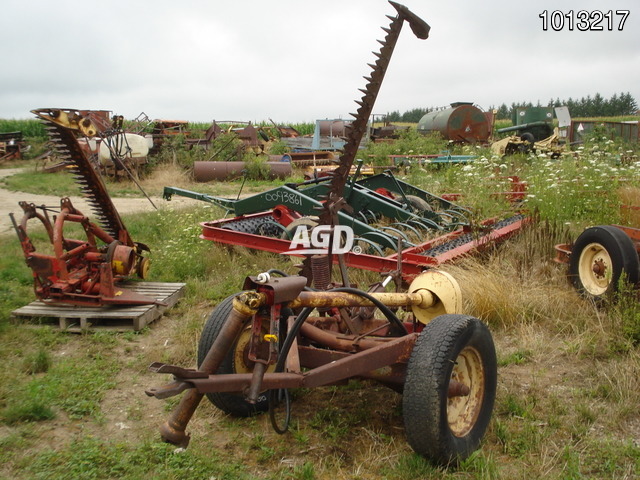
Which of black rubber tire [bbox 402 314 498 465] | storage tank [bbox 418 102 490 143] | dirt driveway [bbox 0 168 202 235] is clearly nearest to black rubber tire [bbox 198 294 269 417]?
black rubber tire [bbox 402 314 498 465]

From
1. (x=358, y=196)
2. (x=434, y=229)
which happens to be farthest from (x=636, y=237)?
(x=358, y=196)

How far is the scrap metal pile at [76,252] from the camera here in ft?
15.5

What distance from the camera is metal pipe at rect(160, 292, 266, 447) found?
91.4 inches

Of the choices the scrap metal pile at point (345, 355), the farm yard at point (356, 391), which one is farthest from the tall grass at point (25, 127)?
the scrap metal pile at point (345, 355)

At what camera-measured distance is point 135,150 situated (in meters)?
15.3

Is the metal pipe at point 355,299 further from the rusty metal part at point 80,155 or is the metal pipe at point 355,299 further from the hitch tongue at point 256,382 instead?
the rusty metal part at point 80,155

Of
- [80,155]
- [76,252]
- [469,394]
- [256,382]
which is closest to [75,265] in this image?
[76,252]

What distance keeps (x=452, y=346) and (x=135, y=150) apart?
14.1 meters

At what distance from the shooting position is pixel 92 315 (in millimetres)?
4777

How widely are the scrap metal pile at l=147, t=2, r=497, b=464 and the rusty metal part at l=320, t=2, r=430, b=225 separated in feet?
1.80

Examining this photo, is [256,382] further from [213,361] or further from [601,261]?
[601,261]

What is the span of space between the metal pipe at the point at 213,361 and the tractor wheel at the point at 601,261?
2.98 m

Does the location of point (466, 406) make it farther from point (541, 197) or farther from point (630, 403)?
point (541, 197)

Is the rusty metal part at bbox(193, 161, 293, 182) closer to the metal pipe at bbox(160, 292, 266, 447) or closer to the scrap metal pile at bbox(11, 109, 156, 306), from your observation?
the scrap metal pile at bbox(11, 109, 156, 306)
